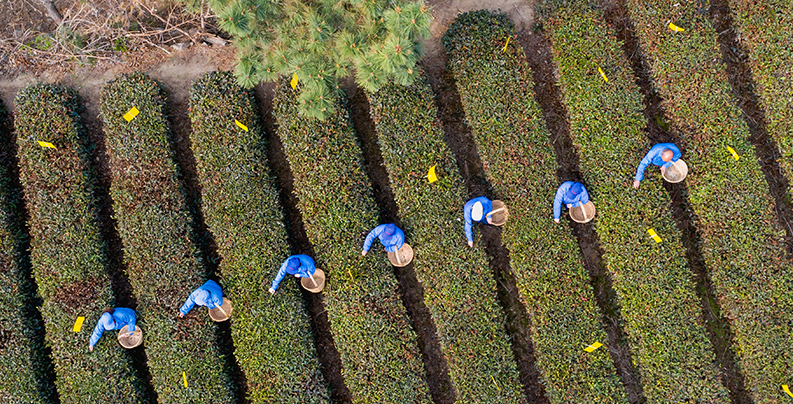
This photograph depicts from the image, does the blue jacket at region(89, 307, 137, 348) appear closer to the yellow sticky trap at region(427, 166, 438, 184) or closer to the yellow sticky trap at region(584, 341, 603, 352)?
the yellow sticky trap at region(427, 166, 438, 184)

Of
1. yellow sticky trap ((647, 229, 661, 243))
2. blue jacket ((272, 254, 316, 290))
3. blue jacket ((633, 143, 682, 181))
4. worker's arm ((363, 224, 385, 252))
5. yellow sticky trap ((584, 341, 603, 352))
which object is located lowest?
blue jacket ((272, 254, 316, 290))

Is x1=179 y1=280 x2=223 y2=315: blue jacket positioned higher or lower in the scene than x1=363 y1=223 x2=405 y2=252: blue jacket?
lower

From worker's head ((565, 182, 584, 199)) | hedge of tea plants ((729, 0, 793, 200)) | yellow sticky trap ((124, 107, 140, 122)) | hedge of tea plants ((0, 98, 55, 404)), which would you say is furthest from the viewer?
yellow sticky trap ((124, 107, 140, 122))

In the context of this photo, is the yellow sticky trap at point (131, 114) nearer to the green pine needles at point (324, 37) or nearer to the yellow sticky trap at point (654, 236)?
the green pine needles at point (324, 37)

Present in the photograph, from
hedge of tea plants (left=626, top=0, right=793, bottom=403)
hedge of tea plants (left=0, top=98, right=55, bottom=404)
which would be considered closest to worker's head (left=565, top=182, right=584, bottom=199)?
hedge of tea plants (left=626, top=0, right=793, bottom=403)

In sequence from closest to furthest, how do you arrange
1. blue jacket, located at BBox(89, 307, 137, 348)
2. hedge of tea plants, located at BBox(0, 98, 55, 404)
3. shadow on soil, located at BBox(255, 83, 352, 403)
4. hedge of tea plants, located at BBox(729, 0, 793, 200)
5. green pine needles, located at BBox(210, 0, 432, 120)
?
green pine needles, located at BBox(210, 0, 432, 120), blue jacket, located at BBox(89, 307, 137, 348), hedge of tea plants, located at BBox(0, 98, 55, 404), hedge of tea plants, located at BBox(729, 0, 793, 200), shadow on soil, located at BBox(255, 83, 352, 403)

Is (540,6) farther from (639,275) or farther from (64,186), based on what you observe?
(64,186)

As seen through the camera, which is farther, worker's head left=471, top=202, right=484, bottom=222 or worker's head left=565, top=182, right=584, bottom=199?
worker's head left=565, top=182, right=584, bottom=199

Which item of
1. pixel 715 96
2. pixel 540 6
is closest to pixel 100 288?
pixel 540 6
